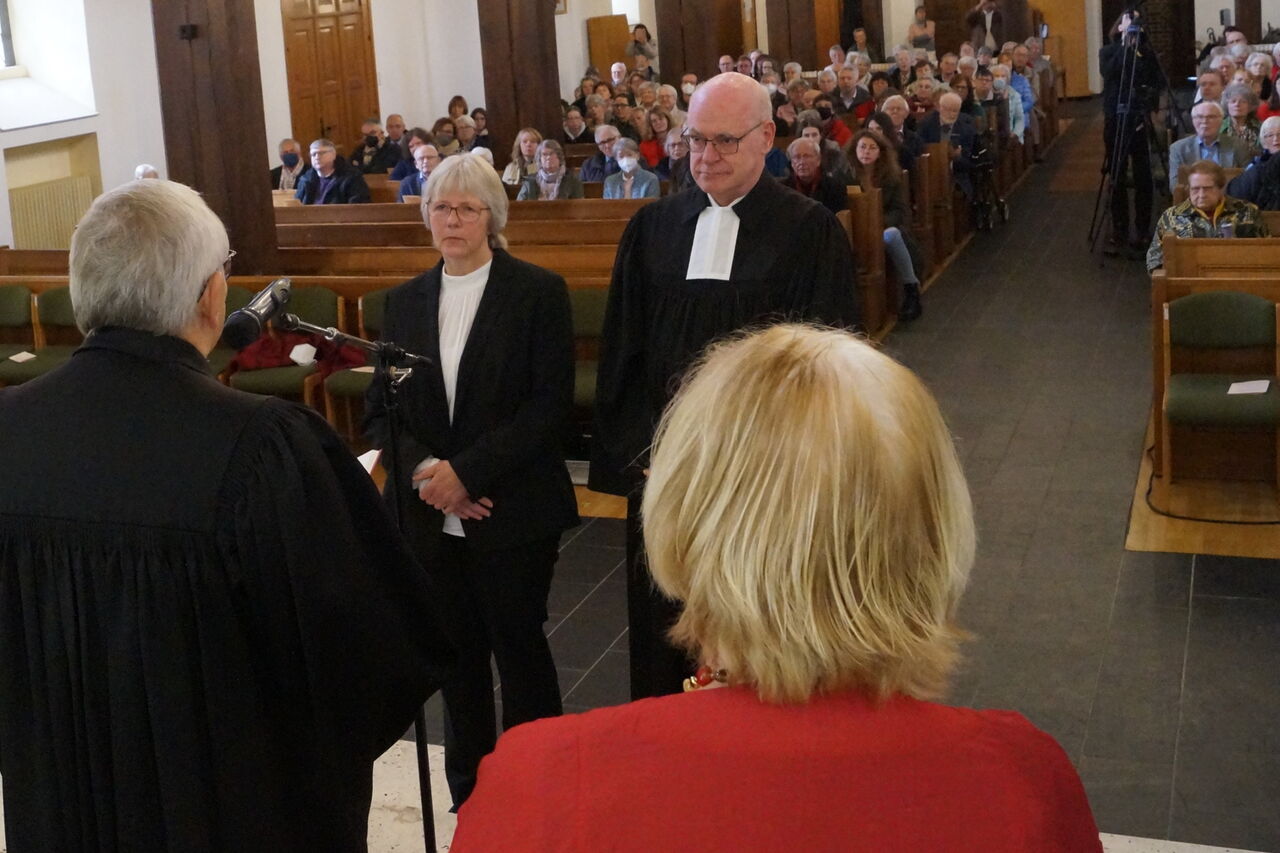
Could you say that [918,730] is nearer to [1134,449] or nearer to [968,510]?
[968,510]

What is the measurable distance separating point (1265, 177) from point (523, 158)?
5369 millimetres

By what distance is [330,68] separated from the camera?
15836mm

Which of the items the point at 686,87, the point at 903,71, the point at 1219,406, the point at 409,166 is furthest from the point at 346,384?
the point at 903,71

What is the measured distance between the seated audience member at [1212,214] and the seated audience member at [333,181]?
20.2 ft

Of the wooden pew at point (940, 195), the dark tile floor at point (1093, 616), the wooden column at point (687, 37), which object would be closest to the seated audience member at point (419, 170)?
the wooden pew at point (940, 195)

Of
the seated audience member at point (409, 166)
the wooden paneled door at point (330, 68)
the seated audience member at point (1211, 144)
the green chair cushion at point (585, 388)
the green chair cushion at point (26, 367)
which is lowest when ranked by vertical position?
the green chair cushion at point (585, 388)

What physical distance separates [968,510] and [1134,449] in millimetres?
5513

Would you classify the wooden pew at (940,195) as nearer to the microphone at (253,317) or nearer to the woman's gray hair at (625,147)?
the woman's gray hair at (625,147)

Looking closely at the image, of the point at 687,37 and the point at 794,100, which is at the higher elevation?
the point at 687,37

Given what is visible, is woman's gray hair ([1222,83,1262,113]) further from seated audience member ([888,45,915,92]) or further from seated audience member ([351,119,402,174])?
seated audience member ([351,119,402,174])

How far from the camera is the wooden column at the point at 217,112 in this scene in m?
8.35

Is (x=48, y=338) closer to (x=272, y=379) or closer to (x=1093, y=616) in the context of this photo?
(x=272, y=379)

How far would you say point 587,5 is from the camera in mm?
19594

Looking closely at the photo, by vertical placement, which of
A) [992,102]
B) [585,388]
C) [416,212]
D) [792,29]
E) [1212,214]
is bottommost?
[585,388]
